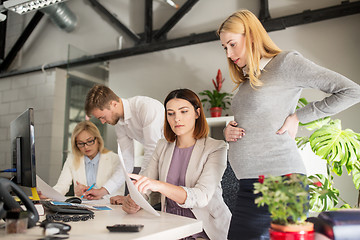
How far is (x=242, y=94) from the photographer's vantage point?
1.44 m

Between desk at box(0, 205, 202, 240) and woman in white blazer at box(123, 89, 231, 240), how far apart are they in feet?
0.38

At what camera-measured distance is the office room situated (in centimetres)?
348

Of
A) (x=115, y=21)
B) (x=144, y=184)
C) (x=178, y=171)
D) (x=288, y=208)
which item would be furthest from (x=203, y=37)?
(x=288, y=208)

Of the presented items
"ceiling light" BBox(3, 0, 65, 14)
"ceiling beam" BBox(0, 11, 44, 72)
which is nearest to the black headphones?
"ceiling light" BBox(3, 0, 65, 14)

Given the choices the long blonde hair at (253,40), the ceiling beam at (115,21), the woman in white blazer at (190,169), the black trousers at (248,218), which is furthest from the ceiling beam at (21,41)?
the black trousers at (248,218)

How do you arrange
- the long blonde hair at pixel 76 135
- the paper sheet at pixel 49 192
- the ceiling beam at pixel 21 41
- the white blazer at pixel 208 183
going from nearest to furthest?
the white blazer at pixel 208 183
the paper sheet at pixel 49 192
the long blonde hair at pixel 76 135
the ceiling beam at pixel 21 41

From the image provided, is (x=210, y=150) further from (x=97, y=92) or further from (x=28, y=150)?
(x=97, y=92)

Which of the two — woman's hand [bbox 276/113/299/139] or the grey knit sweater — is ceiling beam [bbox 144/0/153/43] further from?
woman's hand [bbox 276/113/299/139]

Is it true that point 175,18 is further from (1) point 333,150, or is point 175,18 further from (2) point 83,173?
(1) point 333,150

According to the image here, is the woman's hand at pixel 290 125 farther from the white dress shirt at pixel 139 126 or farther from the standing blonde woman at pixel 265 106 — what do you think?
the white dress shirt at pixel 139 126

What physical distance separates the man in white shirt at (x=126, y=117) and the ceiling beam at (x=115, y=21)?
234 centimetres

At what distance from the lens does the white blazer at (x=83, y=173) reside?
2768mm

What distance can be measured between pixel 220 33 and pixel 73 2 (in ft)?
14.9

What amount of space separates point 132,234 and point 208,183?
0.62m
